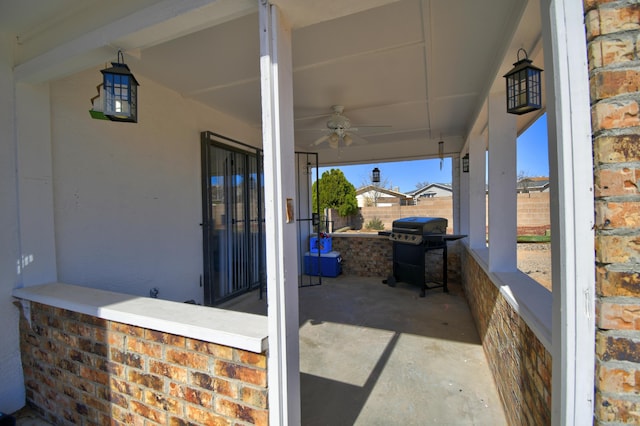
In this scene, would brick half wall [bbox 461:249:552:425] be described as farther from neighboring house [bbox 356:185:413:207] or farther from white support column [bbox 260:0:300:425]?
neighboring house [bbox 356:185:413:207]

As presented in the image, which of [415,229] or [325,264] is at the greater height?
[415,229]

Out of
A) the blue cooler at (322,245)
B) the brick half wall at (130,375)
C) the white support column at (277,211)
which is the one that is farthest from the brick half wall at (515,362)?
the blue cooler at (322,245)

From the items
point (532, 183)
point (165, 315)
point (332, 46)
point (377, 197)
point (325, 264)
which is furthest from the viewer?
point (377, 197)

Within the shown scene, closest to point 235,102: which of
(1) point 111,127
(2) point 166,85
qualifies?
(2) point 166,85

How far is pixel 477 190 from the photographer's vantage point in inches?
161

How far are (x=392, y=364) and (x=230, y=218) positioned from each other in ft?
9.81

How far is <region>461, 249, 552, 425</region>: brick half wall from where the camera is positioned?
133 centimetres

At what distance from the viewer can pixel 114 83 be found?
1.83 meters

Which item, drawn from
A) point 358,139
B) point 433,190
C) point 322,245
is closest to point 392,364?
point 322,245

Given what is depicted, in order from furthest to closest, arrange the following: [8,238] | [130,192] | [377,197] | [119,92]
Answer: [377,197]
[130,192]
[8,238]
[119,92]

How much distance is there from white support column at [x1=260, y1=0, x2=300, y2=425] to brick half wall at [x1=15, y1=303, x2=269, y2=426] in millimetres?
81

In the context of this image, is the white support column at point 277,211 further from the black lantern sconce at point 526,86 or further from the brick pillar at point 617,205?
the black lantern sconce at point 526,86

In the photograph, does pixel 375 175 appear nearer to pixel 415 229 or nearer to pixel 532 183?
pixel 415 229

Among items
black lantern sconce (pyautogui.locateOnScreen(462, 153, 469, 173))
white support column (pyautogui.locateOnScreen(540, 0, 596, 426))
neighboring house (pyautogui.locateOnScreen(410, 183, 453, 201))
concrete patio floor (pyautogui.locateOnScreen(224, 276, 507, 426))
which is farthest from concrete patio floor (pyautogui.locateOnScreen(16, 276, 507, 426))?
neighboring house (pyautogui.locateOnScreen(410, 183, 453, 201))
